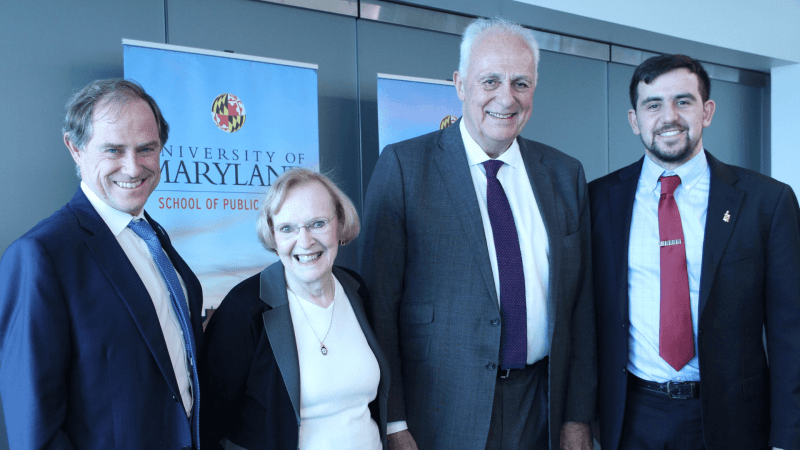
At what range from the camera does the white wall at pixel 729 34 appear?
4.98 meters

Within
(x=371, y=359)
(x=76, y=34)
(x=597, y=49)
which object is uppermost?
(x=597, y=49)

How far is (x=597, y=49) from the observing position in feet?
18.3

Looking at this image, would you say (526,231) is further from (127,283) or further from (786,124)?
(786,124)

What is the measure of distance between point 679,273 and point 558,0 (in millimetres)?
3152

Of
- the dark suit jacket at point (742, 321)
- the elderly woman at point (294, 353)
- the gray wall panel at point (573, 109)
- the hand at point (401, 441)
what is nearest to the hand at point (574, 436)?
the dark suit jacket at point (742, 321)

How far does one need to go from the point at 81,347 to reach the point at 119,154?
1.77 ft

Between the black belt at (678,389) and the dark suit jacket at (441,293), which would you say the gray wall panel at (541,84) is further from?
the black belt at (678,389)

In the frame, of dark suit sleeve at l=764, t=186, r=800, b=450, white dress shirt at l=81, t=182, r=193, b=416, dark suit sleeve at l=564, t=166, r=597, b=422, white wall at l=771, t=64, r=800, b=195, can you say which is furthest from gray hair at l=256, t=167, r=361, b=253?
white wall at l=771, t=64, r=800, b=195

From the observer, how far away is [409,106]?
4133mm

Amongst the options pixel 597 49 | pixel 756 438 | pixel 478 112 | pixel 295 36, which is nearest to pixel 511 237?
pixel 478 112

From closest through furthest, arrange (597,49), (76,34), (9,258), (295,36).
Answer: (9,258), (76,34), (295,36), (597,49)

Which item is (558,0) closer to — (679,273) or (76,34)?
(679,273)

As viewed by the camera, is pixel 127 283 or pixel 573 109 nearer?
pixel 127 283

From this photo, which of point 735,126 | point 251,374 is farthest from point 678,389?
point 735,126
